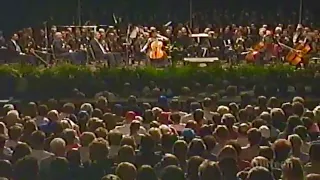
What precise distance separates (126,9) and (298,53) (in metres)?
8.23

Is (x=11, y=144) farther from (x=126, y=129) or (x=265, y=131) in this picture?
(x=265, y=131)

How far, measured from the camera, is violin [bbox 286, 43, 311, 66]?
20297mm

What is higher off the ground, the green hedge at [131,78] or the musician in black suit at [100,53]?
the musician in black suit at [100,53]

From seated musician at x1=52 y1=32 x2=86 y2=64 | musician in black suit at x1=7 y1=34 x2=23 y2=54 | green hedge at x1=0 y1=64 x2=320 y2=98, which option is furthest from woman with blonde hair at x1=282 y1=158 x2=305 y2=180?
musician in black suit at x1=7 y1=34 x2=23 y2=54

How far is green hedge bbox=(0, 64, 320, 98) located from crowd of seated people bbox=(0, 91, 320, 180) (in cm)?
346

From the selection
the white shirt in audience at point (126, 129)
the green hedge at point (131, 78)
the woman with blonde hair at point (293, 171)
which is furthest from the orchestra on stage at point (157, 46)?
the woman with blonde hair at point (293, 171)

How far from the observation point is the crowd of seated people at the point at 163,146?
25.4 ft

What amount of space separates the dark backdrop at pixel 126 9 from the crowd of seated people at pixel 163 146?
575 inches

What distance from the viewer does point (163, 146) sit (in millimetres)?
9141

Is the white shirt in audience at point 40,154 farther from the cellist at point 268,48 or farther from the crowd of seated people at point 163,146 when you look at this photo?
the cellist at point 268,48

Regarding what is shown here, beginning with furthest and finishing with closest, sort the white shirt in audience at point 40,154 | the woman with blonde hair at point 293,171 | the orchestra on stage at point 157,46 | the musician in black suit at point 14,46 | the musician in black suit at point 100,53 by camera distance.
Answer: the musician in black suit at point 14,46
the orchestra on stage at point 157,46
the musician in black suit at point 100,53
the white shirt in audience at point 40,154
the woman with blonde hair at point 293,171

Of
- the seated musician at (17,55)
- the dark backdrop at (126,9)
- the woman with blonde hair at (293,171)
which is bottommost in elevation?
the woman with blonde hair at (293,171)

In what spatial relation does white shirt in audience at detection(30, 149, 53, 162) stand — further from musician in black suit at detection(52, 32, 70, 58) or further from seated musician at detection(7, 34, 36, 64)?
musician in black suit at detection(52, 32, 70, 58)

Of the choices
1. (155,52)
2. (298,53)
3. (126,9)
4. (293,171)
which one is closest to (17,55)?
(155,52)
